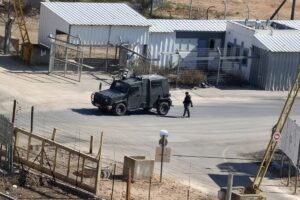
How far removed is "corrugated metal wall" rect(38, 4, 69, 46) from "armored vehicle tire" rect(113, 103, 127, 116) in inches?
470

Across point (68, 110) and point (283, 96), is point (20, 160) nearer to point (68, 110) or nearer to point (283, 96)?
point (68, 110)

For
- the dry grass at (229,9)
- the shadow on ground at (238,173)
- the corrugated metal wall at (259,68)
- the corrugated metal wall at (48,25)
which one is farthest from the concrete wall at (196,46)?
the shadow on ground at (238,173)

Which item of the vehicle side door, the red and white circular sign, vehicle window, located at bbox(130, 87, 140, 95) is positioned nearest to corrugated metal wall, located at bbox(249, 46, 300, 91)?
the vehicle side door

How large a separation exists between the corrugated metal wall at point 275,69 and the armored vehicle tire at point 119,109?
12.7m

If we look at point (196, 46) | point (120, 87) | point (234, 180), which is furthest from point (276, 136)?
point (196, 46)

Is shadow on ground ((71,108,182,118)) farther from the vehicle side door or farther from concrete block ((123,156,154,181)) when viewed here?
concrete block ((123,156,154,181))

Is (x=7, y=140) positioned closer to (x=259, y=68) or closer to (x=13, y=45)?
(x=259, y=68)

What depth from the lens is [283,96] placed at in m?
62.0

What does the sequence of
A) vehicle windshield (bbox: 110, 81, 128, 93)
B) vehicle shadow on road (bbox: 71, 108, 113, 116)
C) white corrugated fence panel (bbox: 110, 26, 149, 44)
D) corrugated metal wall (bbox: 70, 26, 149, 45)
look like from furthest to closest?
Result: white corrugated fence panel (bbox: 110, 26, 149, 44), corrugated metal wall (bbox: 70, 26, 149, 45), vehicle windshield (bbox: 110, 81, 128, 93), vehicle shadow on road (bbox: 71, 108, 113, 116)

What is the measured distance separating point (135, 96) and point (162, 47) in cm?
→ 1317

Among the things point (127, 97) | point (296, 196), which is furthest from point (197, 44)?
point (296, 196)

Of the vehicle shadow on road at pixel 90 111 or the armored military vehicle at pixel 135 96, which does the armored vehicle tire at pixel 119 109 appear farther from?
the vehicle shadow on road at pixel 90 111

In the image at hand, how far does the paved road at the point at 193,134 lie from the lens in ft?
146

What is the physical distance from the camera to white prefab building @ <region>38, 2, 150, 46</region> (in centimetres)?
6372
